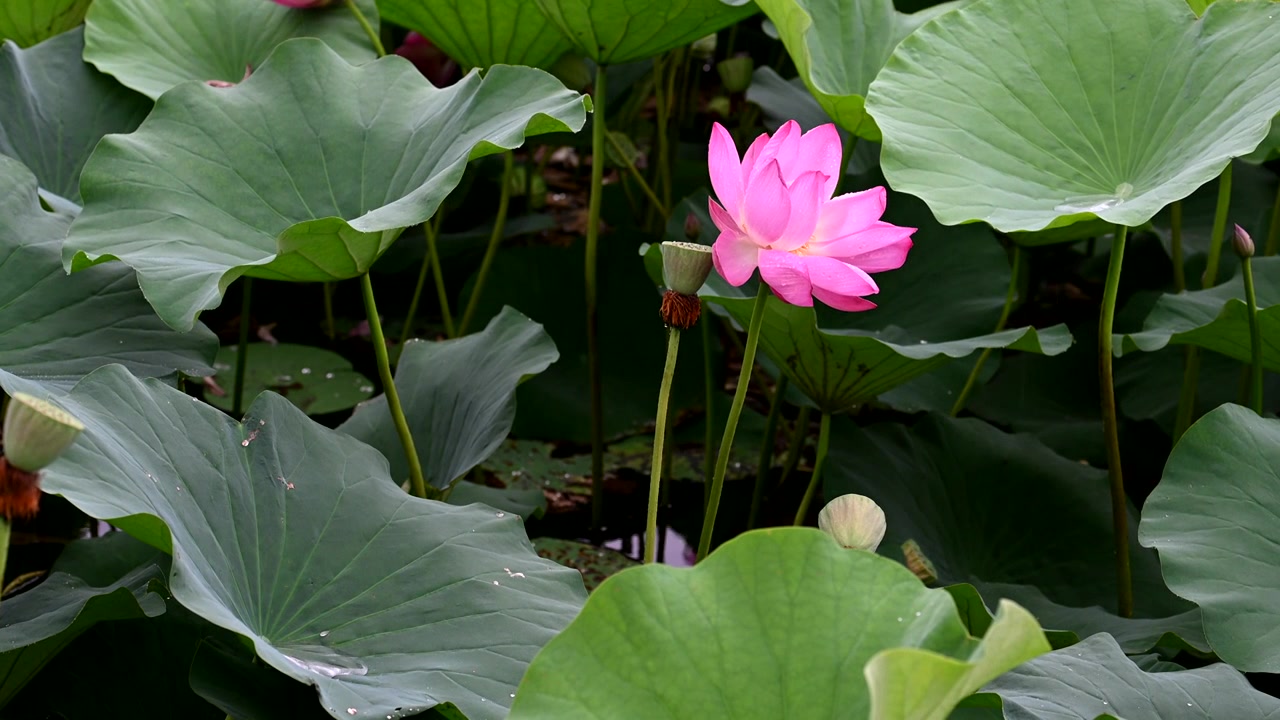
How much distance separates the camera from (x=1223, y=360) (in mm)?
1938

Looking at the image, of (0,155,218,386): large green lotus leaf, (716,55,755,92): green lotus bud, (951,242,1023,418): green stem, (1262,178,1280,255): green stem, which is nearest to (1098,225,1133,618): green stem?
(951,242,1023,418): green stem

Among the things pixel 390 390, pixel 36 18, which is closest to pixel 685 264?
pixel 390 390

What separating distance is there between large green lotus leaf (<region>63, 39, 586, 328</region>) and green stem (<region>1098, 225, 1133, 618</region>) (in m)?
0.57

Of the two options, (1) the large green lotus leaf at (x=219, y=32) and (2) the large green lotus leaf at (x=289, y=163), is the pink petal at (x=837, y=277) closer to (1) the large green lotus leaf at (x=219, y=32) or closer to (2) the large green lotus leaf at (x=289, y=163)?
(2) the large green lotus leaf at (x=289, y=163)

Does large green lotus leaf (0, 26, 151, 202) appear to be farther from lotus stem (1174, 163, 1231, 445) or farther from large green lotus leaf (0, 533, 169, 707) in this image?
lotus stem (1174, 163, 1231, 445)

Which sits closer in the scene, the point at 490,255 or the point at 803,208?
the point at 803,208

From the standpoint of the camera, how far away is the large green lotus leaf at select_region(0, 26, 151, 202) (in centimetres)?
153

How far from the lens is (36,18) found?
1798mm

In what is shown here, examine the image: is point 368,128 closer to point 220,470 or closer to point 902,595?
point 220,470

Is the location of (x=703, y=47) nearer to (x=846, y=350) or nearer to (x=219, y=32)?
(x=219, y=32)

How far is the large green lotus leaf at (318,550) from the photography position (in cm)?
81

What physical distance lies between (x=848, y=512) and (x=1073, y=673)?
0.24 m

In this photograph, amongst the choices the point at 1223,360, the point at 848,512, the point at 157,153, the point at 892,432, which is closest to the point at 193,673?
the point at 848,512

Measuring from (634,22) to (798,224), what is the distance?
2.40ft
